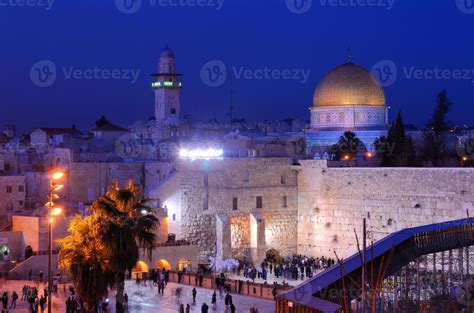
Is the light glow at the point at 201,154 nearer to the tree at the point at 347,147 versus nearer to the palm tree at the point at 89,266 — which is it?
the tree at the point at 347,147

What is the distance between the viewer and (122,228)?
17.6m

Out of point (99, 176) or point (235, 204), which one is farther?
point (99, 176)

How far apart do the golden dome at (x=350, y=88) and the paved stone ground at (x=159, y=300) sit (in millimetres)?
23359

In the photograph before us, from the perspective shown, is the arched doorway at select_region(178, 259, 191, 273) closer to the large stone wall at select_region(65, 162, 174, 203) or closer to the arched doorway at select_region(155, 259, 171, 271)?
the arched doorway at select_region(155, 259, 171, 271)

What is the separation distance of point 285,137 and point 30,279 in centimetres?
2601

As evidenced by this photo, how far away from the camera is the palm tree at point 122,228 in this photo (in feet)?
57.0

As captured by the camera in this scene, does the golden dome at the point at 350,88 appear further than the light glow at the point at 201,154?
Yes

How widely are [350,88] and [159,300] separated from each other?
25840mm

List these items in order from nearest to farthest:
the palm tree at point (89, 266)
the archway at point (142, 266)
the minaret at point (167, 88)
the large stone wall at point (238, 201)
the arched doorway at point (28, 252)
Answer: the palm tree at point (89, 266)
the arched doorway at point (28, 252)
the archway at point (142, 266)
the large stone wall at point (238, 201)
the minaret at point (167, 88)

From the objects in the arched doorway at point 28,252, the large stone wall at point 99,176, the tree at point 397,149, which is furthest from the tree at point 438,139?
the arched doorway at point 28,252

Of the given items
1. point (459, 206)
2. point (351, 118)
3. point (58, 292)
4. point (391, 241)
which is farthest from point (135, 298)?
point (351, 118)

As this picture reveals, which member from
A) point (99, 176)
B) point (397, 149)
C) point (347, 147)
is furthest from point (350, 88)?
point (99, 176)

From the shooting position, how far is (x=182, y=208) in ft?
105

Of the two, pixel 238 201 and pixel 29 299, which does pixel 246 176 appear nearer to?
pixel 238 201
